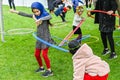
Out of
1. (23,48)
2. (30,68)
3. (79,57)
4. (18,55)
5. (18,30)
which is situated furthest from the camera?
(18,30)

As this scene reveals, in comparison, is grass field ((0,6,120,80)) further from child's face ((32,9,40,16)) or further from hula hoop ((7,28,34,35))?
child's face ((32,9,40,16))

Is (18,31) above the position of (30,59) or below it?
above

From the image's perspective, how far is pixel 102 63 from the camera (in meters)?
4.15

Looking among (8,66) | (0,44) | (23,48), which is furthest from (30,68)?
(0,44)

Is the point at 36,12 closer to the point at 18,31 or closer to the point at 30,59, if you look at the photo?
the point at 30,59

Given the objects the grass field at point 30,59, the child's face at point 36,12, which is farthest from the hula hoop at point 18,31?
the child's face at point 36,12

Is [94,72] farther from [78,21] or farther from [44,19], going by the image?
[78,21]

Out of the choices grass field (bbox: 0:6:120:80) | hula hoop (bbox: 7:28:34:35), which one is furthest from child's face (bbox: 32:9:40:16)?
hula hoop (bbox: 7:28:34:35)

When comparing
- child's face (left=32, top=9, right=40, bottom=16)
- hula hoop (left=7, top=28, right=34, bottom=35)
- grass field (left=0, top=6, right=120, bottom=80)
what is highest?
child's face (left=32, top=9, right=40, bottom=16)

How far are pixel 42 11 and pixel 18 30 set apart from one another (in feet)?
19.7

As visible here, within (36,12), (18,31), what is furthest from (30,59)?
(18,31)

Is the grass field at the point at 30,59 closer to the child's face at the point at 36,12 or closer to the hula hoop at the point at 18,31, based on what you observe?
the hula hoop at the point at 18,31

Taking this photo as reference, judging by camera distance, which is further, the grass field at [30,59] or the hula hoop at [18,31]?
the hula hoop at [18,31]

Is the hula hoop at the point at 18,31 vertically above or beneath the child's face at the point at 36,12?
beneath
